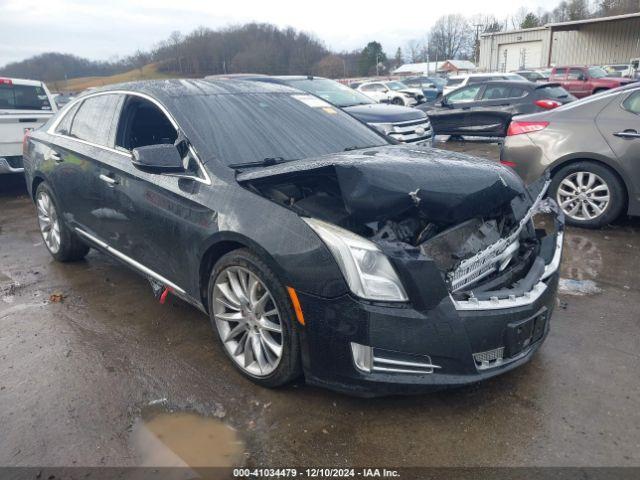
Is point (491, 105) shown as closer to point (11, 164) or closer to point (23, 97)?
point (23, 97)

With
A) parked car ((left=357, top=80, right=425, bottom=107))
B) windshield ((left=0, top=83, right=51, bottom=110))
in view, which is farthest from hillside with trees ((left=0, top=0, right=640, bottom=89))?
windshield ((left=0, top=83, right=51, bottom=110))

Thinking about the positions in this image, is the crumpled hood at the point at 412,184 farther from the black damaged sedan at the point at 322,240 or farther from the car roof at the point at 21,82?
the car roof at the point at 21,82

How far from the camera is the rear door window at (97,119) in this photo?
155 inches

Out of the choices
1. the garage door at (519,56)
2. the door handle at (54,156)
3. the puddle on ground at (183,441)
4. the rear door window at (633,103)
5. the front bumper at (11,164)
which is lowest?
the puddle on ground at (183,441)

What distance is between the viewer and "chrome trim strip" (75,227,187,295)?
335cm

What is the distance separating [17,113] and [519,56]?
48.7 metres

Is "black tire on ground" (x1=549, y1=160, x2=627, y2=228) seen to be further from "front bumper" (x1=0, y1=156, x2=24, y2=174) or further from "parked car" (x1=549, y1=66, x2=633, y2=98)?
"parked car" (x1=549, y1=66, x2=633, y2=98)

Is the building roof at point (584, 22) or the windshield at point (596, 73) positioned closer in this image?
the windshield at point (596, 73)

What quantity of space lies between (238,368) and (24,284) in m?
2.72

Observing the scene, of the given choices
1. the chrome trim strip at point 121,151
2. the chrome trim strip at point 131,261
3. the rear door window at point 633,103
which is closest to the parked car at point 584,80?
the rear door window at point 633,103

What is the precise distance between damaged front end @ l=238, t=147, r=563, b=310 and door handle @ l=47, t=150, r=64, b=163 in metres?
2.44

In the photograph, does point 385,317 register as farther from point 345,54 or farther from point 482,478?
point 345,54

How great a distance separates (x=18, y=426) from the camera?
2598 mm

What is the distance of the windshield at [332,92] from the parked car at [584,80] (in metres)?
14.6
